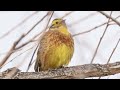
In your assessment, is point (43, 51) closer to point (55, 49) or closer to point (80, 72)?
point (55, 49)

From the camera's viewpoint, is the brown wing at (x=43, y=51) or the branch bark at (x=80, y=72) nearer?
the branch bark at (x=80, y=72)

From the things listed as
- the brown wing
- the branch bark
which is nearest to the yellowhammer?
the brown wing

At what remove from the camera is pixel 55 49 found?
1.46m

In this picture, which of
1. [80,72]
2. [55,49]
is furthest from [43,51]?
[80,72]

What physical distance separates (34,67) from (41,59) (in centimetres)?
8

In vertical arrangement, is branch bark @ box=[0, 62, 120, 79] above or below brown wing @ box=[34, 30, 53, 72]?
below

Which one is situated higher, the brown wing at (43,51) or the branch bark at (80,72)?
the brown wing at (43,51)

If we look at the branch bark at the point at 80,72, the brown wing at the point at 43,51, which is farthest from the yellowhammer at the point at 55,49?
the branch bark at the point at 80,72

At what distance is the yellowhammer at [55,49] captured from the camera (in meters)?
1.45

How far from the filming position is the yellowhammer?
4.75 ft

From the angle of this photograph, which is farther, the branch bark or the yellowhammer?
the yellowhammer

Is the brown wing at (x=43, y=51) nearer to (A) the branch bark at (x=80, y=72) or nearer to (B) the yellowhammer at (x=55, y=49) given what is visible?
(B) the yellowhammer at (x=55, y=49)

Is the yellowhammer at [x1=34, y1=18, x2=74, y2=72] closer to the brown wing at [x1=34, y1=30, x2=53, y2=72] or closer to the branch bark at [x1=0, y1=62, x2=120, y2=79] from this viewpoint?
the brown wing at [x1=34, y1=30, x2=53, y2=72]
